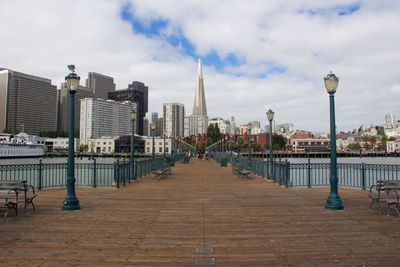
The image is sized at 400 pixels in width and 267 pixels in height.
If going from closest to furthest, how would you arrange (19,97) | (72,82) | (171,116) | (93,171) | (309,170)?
(72,82)
(309,170)
(93,171)
(19,97)
(171,116)

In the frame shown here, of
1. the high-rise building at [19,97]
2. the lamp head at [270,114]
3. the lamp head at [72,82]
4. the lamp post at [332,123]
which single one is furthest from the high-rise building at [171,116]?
the lamp post at [332,123]

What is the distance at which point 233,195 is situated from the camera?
47.2 feet

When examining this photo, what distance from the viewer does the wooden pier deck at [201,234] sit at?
238 inches

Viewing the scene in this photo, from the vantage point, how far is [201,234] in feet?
25.4

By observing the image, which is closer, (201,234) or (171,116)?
(201,234)

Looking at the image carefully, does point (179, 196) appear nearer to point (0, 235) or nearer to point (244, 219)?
point (244, 219)

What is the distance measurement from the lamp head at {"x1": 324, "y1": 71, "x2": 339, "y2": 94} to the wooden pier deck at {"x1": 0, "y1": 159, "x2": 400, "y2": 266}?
3.63m

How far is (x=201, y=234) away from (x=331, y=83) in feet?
22.5

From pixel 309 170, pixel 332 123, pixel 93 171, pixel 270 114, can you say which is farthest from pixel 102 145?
pixel 332 123

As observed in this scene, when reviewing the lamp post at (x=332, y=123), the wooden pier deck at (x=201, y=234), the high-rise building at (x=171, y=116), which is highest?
the high-rise building at (x=171, y=116)

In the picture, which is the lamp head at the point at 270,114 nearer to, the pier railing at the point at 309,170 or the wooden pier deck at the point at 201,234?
the pier railing at the point at 309,170

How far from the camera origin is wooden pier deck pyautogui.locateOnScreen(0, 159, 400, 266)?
604 centimetres

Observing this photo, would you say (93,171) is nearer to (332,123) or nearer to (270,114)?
(332,123)

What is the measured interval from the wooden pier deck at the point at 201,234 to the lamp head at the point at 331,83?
3631 mm
